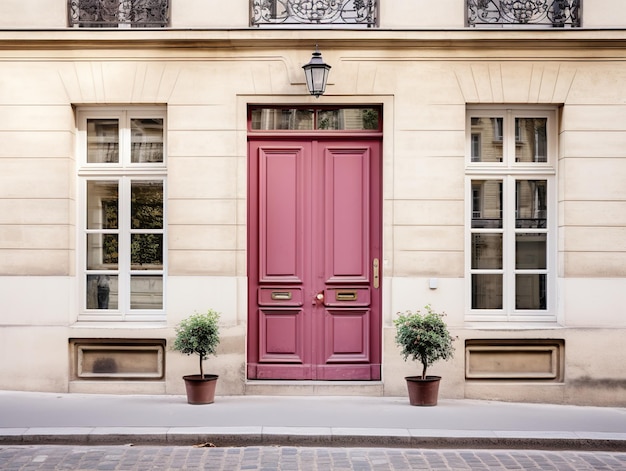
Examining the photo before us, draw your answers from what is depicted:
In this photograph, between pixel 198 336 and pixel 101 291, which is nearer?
pixel 198 336

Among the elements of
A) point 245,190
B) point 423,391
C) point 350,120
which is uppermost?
point 350,120

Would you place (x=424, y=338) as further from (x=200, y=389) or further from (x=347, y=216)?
(x=200, y=389)

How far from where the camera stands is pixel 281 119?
11383 millimetres

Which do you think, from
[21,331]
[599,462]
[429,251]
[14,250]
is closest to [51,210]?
[14,250]

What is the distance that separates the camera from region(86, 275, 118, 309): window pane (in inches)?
453

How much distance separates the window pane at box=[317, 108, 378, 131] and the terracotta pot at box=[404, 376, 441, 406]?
3.22 meters

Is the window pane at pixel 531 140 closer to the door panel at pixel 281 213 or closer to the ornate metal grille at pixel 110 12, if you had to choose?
the door panel at pixel 281 213

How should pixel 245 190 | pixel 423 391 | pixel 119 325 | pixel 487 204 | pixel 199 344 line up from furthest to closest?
pixel 487 204 < pixel 119 325 < pixel 245 190 < pixel 423 391 < pixel 199 344

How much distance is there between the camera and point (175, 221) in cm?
1116

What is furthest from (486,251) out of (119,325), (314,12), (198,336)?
(119,325)

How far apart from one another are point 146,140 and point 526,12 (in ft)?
16.5

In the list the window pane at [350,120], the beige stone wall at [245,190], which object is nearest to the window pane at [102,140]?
the beige stone wall at [245,190]

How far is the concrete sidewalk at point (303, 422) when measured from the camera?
875 centimetres

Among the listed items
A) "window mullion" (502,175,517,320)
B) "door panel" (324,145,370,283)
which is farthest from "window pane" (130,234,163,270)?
"window mullion" (502,175,517,320)
